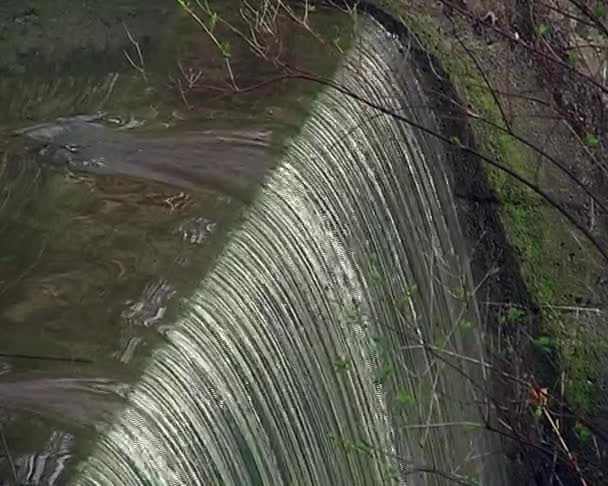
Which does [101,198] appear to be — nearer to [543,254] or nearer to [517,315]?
[517,315]

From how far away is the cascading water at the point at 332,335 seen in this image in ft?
8.58

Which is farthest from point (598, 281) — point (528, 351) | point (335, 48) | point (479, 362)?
point (335, 48)

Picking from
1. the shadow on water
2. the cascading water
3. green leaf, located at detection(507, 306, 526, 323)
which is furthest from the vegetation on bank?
the shadow on water

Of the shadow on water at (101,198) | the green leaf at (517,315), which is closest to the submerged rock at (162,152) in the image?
the shadow on water at (101,198)

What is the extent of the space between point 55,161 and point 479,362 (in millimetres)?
1576

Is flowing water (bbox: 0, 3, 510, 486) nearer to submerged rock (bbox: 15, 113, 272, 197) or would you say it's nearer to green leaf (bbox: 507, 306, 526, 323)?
submerged rock (bbox: 15, 113, 272, 197)

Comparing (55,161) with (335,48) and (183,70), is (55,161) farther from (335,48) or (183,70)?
(335,48)

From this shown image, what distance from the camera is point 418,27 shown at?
474 centimetres

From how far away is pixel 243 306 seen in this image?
2.90 m

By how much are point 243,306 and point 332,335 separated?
495 mm

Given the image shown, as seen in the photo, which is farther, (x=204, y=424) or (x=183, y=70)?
(x=183, y=70)

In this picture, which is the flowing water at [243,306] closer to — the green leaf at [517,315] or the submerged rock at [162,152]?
the submerged rock at [162,152]

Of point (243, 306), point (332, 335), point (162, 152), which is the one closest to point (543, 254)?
point (332, 335)

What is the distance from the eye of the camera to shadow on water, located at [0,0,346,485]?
8.05 feet
